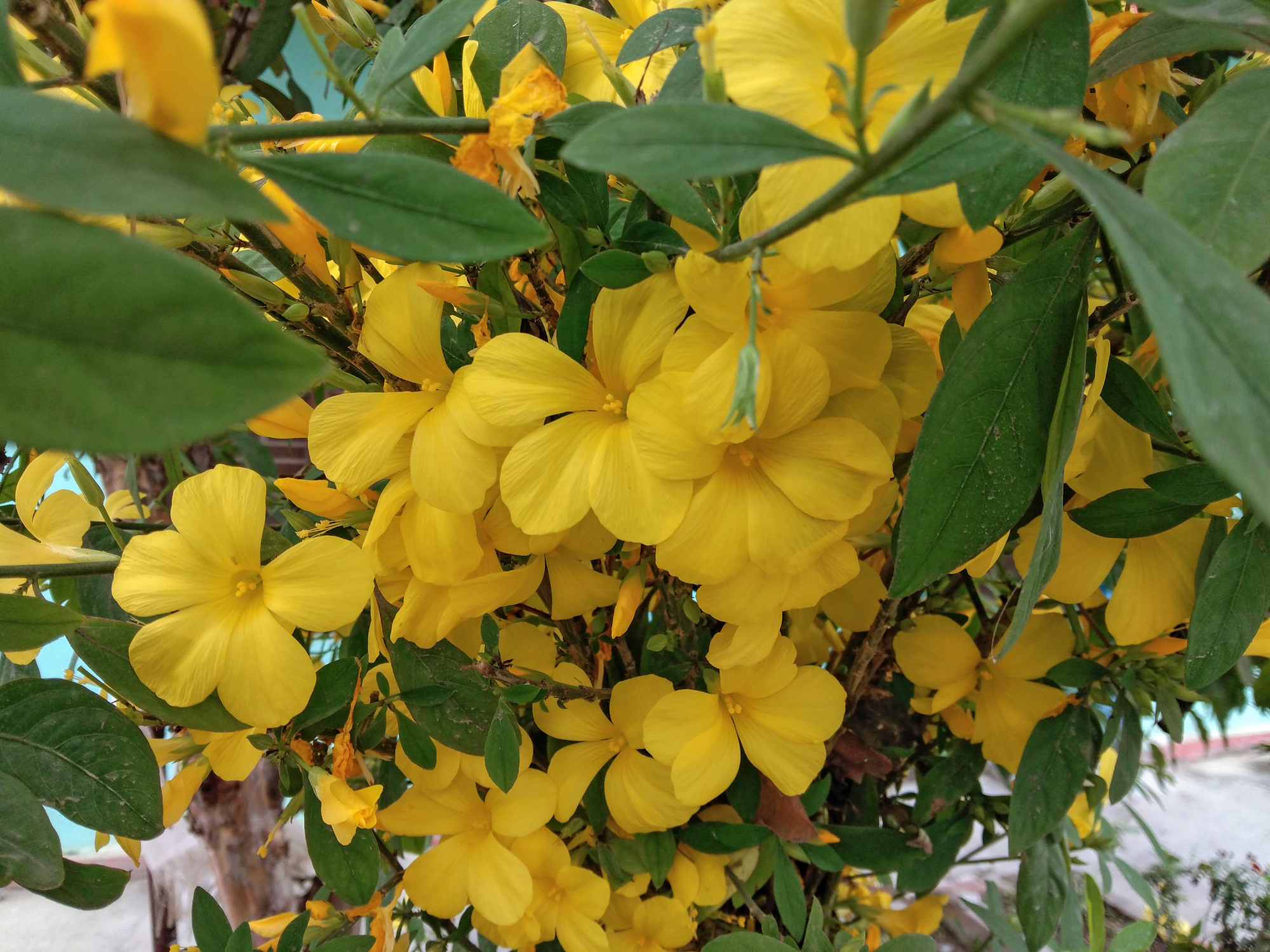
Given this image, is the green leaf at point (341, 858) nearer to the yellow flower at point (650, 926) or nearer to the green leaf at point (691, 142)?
the yellow flower at point (650, 926)

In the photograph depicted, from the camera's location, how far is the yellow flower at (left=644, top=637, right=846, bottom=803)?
0.37 metres

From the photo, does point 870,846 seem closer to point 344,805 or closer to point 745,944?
point 745,944

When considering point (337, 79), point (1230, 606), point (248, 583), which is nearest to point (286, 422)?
point (248, 583)

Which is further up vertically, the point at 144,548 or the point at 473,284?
the point at 473,284

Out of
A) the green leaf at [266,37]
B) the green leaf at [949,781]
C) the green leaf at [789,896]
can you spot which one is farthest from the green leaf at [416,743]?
the green leaf at [266,37]

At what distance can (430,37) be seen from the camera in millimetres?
248

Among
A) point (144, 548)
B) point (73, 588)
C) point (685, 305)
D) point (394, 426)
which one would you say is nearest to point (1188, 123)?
point (685, 305)

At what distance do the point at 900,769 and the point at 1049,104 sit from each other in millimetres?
466

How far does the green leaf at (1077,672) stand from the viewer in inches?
17.1

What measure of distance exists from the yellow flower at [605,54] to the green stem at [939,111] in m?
0.15

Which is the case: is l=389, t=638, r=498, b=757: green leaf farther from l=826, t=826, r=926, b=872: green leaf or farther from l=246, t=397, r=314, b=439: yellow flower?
l=826, t=826, r=926, b=872: green leaf

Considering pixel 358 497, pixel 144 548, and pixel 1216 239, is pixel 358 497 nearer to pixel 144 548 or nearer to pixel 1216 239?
pixel 144 548

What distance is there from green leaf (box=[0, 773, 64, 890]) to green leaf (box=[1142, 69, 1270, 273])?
1.49 feet

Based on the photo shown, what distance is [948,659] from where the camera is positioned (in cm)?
45
